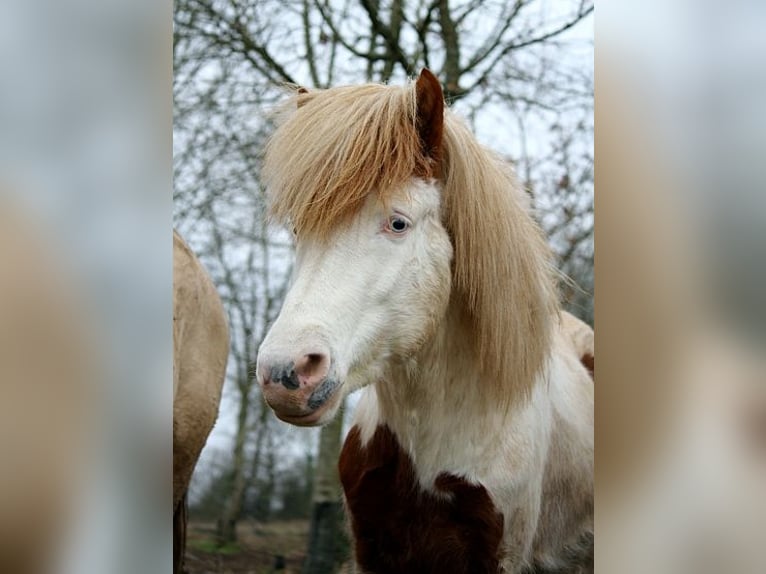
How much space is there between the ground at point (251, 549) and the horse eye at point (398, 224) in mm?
922

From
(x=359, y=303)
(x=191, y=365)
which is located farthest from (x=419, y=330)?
(x=191, y=365)

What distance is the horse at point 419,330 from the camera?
137 cm

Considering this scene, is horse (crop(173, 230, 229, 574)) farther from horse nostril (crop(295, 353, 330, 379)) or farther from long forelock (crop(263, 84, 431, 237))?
horse nostril (crop(295, 353, 330, 379))

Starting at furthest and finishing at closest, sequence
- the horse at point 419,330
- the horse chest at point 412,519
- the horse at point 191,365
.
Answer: the horse at point 191,365 < the horse chest at point 412,519 < the horse at point 419,330

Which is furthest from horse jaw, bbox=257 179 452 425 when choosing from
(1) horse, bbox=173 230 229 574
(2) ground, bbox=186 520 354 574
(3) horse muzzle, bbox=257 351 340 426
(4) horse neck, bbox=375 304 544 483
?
(2) ground, bbox=186 520 354 574

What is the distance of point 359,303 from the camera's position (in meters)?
1.37

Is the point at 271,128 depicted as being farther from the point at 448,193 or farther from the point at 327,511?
the point at 327,511

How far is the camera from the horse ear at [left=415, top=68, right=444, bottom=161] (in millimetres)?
1431

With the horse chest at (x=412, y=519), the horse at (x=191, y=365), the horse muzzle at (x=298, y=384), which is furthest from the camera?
the horse at (x=191, y=365)

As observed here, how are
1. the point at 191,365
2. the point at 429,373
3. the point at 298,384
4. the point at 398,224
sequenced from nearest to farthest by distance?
the point at 298,384
the point at 398,224
the point at 429,373
the point at 191,365

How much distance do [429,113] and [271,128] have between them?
655mm

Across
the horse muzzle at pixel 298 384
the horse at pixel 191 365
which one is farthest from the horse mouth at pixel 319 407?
the horse at pixel 191 365

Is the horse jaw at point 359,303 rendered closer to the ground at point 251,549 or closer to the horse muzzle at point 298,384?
the horse muzzle at point 298,384
